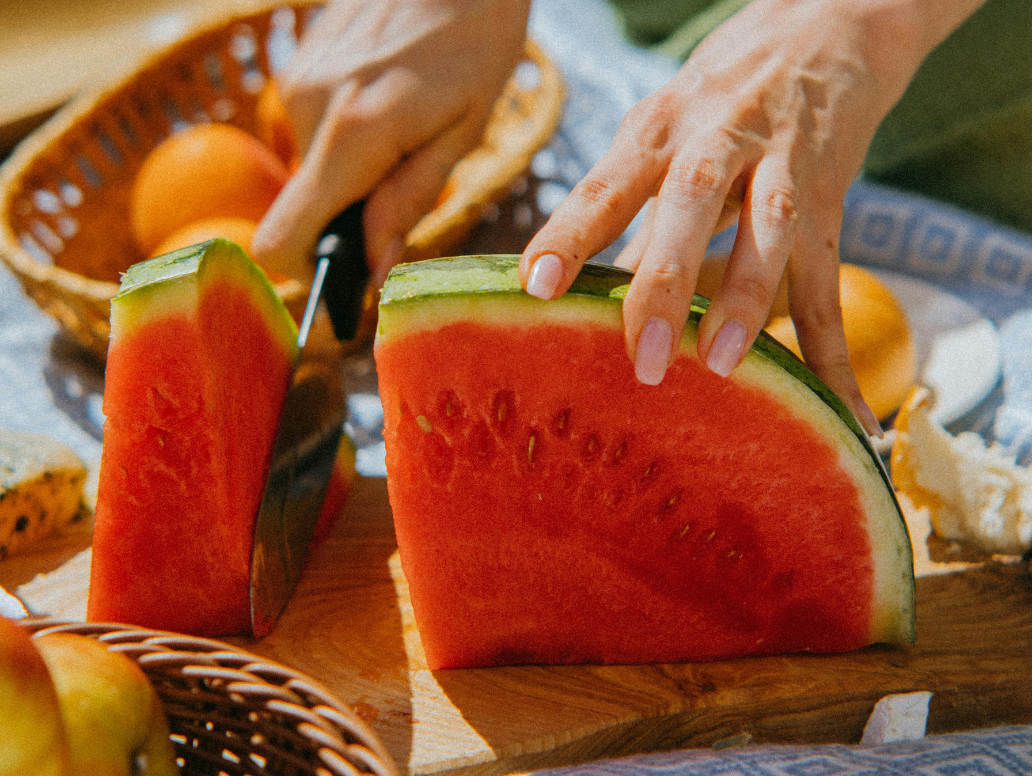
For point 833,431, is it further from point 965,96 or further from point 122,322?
point 965,96

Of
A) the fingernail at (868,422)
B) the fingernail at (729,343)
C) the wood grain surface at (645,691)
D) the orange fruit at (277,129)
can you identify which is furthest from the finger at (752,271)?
the orange fruit at (277,129)

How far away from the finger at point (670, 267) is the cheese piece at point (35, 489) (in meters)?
0.86

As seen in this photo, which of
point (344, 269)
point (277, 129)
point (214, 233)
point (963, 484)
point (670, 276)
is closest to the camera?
point (670, 276)

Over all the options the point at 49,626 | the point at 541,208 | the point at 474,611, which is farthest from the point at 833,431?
the point at 541,208

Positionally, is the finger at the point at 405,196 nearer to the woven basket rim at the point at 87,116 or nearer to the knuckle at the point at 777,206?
the woven basket rim at the point at 87,116

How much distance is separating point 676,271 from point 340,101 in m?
0.79

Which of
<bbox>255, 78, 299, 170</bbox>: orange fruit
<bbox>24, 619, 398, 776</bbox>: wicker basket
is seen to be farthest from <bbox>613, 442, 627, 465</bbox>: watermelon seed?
<bbox>255, 78, 299, 170</bbox>: orange fruit

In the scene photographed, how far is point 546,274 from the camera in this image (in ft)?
2.43

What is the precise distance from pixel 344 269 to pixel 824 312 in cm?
70

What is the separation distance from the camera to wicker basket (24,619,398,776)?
653 mm

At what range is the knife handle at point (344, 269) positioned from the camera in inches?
46.7

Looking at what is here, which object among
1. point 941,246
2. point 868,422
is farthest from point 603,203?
point 941,246

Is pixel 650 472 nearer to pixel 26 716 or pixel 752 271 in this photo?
pixel 752 271

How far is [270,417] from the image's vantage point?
1027mm
